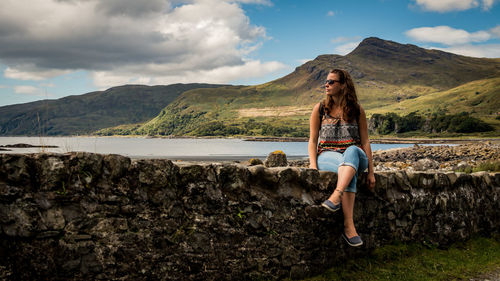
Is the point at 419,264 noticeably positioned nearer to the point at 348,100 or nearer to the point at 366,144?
the point at 366,144

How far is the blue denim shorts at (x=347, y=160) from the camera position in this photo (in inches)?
189

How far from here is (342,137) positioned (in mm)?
5188

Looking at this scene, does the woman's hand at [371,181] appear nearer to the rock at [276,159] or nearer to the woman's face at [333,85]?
the woman's face at [333,85]

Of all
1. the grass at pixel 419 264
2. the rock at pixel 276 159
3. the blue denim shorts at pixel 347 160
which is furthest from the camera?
the rock at pixel 276 159

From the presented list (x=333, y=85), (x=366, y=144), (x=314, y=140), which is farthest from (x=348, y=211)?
(x=333, y=85)

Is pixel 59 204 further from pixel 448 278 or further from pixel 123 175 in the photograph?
pixel 448 278

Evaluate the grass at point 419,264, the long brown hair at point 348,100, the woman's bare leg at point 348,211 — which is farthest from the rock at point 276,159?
the woman's bare leg at point 348,211

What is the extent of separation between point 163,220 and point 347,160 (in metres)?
2.59

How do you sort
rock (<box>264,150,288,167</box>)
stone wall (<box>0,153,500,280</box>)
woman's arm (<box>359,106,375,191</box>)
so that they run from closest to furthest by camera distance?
stone wall (<box>0,153,500,280</box>) < woman's arm (<box>359,106,375,191</box>) < rock (<box>264,150,288,167</box>)

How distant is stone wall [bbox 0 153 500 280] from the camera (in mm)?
3529

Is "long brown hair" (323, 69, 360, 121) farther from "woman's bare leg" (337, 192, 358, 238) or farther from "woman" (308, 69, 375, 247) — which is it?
"woman's bare leg" (337, 192, 358, 238)

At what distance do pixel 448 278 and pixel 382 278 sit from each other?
1.22 metres

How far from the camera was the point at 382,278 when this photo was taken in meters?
4.99

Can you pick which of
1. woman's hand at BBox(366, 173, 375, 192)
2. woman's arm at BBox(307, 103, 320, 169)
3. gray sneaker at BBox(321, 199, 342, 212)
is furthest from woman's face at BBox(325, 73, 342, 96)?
gray sneaker at BBox(321, 199, 342, 212)
